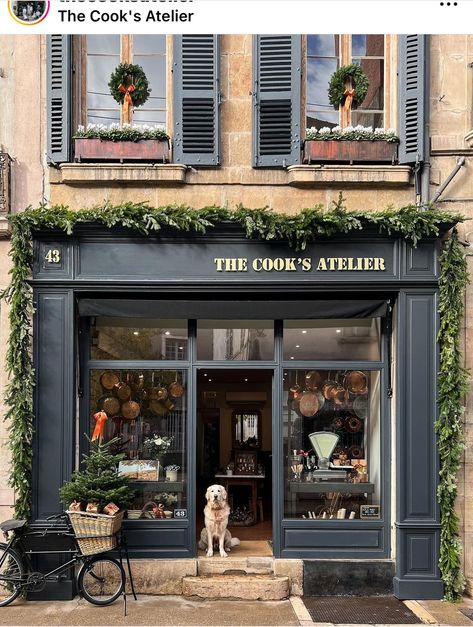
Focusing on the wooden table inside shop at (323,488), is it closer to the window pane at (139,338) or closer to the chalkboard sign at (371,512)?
the chalkboard sign at (371,512)

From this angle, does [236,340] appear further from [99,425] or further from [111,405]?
[99,425]

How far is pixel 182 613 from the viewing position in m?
8.53

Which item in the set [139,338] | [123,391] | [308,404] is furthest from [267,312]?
[123,391]

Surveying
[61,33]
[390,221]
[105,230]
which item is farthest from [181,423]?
[61,33]

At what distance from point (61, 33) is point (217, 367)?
4.29 m

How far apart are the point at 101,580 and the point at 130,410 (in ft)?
6.49

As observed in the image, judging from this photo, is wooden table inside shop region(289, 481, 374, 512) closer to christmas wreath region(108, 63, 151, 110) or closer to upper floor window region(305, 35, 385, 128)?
upper floor window region(305, 35, 385, 128)

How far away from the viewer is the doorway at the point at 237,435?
12.0m

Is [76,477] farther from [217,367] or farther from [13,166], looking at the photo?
[13,166]

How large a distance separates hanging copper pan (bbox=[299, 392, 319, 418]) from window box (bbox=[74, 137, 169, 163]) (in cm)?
331

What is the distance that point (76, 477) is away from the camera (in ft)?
29.2

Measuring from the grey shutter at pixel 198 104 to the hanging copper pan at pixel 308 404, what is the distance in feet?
9.84

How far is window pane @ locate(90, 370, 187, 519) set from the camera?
9.69 metres

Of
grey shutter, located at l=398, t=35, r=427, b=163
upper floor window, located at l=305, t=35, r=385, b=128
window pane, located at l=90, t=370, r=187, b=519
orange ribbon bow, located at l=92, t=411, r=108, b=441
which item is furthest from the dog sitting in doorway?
upper floor window, located at l=305, t=35, r=385, b=128
